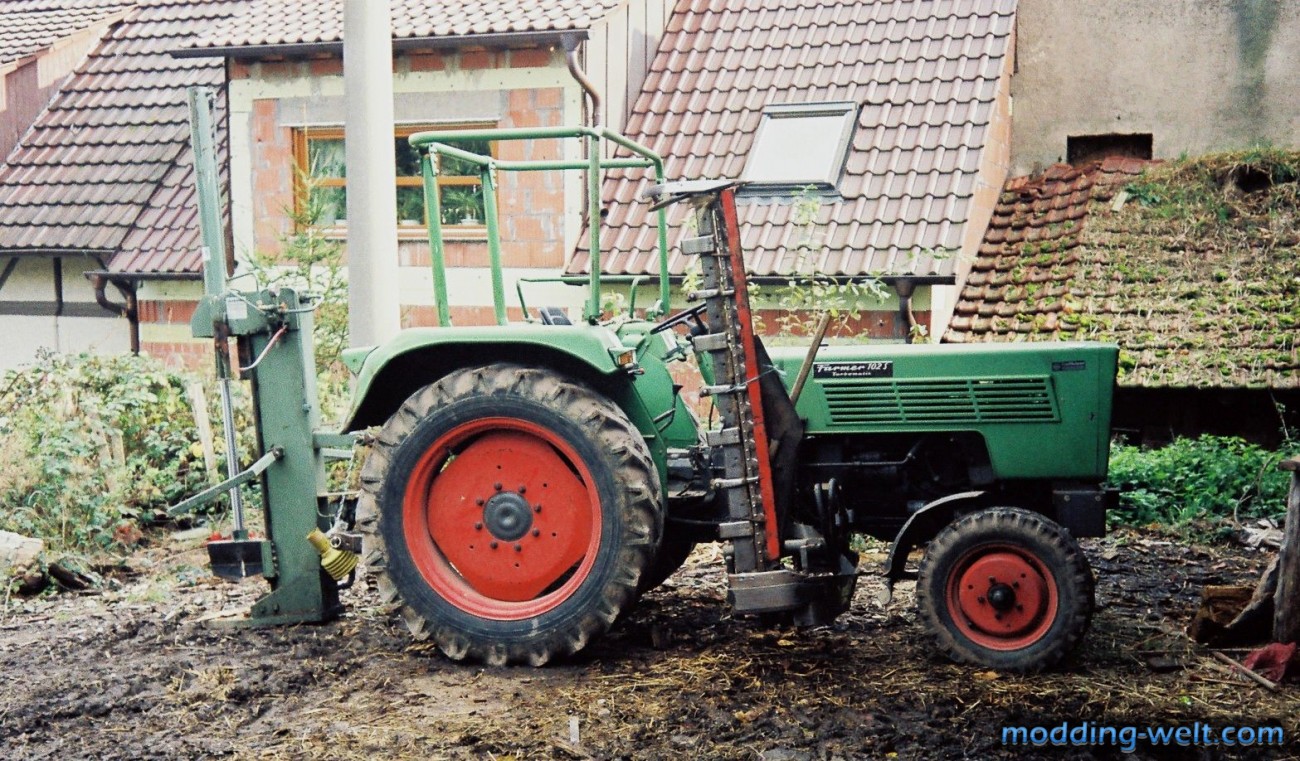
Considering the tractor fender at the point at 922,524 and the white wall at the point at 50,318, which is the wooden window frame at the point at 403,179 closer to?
the white wall at the point at 50,318

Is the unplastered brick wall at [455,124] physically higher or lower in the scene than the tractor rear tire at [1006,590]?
higher

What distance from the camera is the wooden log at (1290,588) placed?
4625 millimetres

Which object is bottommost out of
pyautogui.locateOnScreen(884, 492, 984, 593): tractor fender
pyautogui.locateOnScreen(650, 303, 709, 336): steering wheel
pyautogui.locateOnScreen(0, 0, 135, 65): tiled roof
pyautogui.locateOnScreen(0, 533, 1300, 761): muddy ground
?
pyautogui.locateOnScreen(0, 533, 1300, 761): muddy ground

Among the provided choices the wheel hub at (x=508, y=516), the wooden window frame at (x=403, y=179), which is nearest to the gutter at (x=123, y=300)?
the wooden window frame at (x=403, y=179)

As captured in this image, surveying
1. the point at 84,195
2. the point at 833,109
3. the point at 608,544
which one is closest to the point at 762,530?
the point at 608,544

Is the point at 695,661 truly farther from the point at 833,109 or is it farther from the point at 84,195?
the point at 84,195

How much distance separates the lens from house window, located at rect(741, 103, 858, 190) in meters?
10.3

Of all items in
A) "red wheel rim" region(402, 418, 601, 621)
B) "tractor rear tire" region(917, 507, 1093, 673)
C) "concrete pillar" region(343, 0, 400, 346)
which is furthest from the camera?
"concrete pillar" region(343, 0, 400, 346)

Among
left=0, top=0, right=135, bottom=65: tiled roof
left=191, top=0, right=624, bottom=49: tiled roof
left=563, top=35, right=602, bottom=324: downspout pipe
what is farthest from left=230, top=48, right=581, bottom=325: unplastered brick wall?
left=563, top=35, right=602, bottom=324: downspout pipe

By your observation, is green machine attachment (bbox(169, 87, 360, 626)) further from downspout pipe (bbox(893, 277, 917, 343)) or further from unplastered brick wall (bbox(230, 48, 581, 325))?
downspout pipe (bbox(893, 277, 917, 343))

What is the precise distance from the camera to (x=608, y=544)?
4.64 m

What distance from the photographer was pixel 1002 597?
450 cm

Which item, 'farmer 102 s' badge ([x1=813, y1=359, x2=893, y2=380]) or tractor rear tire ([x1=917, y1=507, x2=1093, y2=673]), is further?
'farmer 102 s' badge ([x1=813, y1=359, x2=893, y2=380])

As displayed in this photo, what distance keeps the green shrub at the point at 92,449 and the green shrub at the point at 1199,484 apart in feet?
18.6
